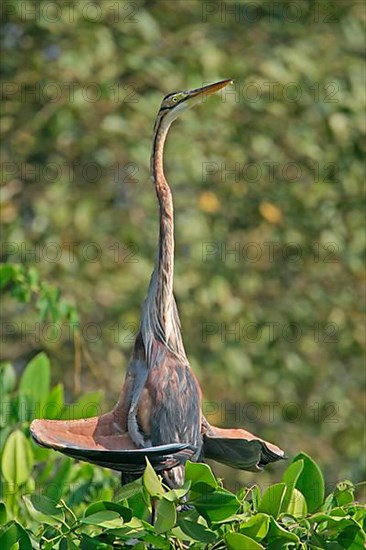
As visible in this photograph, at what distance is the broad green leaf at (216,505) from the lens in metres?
1.16

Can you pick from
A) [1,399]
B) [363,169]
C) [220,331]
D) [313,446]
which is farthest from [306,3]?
[1,399]

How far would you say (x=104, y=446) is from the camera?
1.25 m

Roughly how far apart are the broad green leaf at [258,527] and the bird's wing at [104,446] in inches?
3.9

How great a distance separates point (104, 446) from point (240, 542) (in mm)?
197

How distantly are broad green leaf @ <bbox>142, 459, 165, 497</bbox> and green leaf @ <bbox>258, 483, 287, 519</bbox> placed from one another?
135mm

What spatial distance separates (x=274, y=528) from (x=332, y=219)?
284 cm

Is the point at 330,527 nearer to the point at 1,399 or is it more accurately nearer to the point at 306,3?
the point at 1,399

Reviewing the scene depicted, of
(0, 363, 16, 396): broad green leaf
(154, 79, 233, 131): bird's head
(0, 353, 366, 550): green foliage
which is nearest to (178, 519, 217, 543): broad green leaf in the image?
(0, 353, 366, 550): green foliage

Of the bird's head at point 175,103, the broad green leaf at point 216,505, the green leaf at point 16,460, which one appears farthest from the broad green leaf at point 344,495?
the green leaf at point 16,460

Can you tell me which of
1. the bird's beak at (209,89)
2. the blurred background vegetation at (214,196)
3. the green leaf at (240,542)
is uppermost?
the bird's beak at (209,89)

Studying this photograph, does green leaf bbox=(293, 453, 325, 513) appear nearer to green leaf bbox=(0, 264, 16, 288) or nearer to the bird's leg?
the bird's leg

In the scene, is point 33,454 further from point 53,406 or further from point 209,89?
point 209,89

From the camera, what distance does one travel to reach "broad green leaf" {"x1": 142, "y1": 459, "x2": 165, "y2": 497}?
112cm

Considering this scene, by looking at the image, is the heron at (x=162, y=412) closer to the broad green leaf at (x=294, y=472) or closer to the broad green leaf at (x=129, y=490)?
the broad green leaf at (x=129, y=490)
